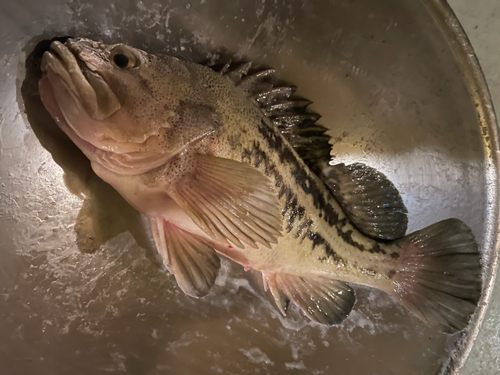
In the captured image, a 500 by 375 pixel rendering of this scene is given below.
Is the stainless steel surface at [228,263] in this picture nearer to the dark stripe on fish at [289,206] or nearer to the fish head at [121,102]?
the fish head at [121,102]

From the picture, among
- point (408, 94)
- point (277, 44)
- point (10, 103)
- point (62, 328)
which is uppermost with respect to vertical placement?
point (408, 94)

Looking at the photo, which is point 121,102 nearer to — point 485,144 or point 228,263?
point 228,263

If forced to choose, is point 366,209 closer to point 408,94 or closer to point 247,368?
point 408,94

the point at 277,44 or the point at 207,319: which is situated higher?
the point at 277,44

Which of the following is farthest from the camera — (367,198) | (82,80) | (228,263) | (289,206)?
(228,263)

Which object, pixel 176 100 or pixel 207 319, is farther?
pixel 207 319

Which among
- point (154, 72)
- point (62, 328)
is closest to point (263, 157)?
point (154, 72)

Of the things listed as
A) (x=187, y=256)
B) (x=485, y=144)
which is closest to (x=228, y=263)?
(x=187, y=256)
